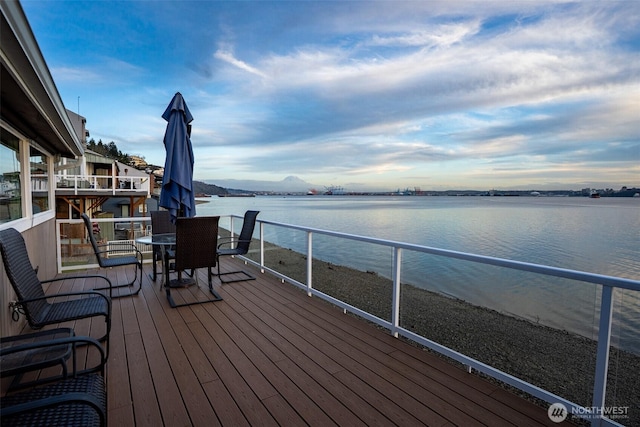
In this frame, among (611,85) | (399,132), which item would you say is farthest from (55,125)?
(399,132)

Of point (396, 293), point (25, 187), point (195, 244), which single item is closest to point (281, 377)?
point (396, 293)

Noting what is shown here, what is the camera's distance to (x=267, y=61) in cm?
849

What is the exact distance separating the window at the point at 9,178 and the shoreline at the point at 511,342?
3324mm

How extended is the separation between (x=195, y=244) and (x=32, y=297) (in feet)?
5.25

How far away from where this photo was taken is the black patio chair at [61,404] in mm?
992

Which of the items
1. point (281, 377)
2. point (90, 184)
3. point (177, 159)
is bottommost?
point (281, 377)

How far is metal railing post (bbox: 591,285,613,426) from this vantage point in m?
1.63

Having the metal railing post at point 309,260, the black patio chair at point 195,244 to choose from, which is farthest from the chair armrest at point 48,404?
the metal railing post at point 309,260

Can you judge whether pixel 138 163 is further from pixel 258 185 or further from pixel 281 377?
pixel 281 377

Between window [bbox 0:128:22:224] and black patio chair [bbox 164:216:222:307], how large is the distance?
141 cm

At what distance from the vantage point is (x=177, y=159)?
406 centimetres
